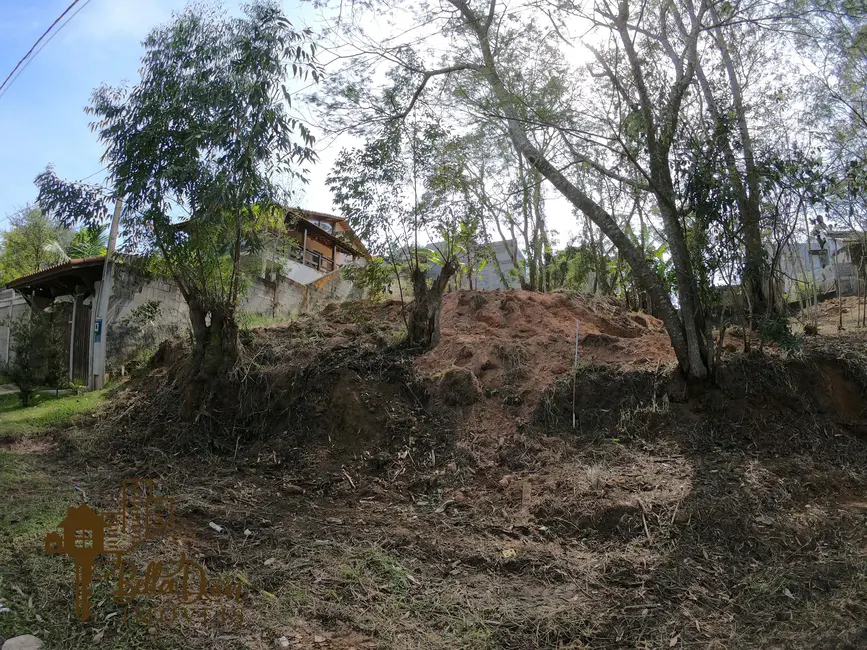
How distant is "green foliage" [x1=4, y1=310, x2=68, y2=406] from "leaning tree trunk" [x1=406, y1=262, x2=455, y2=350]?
742cm

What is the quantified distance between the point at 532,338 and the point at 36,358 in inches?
364

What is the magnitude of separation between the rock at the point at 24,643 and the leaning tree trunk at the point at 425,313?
6048 mm

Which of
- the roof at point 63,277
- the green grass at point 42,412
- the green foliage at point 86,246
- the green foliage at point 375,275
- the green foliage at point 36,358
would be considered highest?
the green foliage at point 86,246

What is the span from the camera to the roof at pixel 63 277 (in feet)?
41.1

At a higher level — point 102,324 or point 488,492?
point 102,324

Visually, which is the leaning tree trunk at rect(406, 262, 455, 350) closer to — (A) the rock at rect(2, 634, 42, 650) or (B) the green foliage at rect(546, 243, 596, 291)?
(B) the green foliage at rect(546, 243, 596, 291)

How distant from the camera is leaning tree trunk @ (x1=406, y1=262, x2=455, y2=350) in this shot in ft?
28.9

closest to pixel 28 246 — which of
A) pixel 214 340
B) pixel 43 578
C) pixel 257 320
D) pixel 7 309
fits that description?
pixel 7 309

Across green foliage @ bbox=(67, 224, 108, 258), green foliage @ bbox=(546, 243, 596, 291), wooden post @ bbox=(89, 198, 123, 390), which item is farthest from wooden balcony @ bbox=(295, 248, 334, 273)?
green foliage @ bbox=(546, 243, 596, 291)

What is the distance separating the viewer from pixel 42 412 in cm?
1021

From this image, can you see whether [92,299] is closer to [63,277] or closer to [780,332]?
[63,277]

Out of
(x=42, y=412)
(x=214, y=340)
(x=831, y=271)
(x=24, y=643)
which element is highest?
(x=831, y=271)

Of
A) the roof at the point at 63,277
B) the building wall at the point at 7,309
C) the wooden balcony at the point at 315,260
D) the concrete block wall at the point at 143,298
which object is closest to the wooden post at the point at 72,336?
the roof at the point at 63,277

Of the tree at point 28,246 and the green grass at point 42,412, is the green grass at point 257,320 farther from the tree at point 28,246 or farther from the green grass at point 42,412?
the tree at point 28,246
